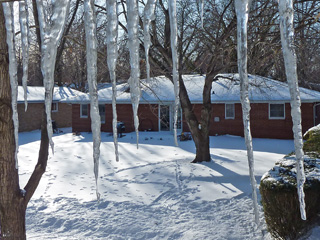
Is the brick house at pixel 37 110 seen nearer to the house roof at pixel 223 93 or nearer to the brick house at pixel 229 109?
the brick house at pixel 229 109

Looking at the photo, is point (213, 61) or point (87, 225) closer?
point (87, 225)

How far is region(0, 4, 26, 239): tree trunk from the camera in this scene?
12.5 feet

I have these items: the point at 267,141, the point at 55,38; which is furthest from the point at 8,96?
the point at 267,141

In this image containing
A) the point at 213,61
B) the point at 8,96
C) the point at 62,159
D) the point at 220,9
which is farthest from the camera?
the point at 62,159

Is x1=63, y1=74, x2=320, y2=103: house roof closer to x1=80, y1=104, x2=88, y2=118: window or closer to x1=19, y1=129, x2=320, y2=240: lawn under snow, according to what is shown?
x1=80, y1=104, x2=88, y2=118: window

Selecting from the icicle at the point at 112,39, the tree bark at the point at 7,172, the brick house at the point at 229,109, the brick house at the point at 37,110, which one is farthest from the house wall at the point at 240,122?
the icicle at the point at 112,39

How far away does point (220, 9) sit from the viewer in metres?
12.1

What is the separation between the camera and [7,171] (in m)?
3.91

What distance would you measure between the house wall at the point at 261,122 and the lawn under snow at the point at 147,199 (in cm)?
549

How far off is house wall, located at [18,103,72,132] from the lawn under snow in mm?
11053

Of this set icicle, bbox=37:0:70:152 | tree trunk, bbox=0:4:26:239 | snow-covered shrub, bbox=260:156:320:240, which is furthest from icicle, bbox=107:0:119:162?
snow-covered shrub, bbox=260:156:320:240

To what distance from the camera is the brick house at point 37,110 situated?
2369cm

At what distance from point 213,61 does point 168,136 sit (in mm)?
10395

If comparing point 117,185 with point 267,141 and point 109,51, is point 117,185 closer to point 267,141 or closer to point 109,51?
point 109,51
